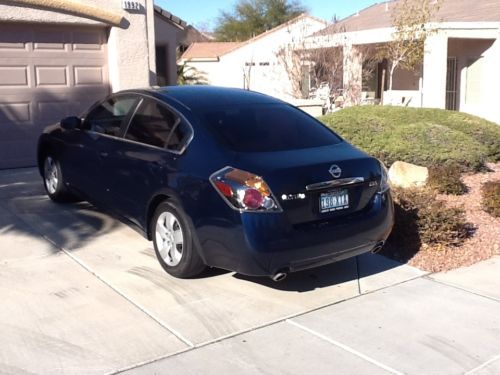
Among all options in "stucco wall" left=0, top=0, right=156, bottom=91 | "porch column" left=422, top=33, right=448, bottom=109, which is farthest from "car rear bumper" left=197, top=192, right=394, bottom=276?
"porch column" left=422, top=33, right=448, bottom=109

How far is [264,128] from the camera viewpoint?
219 inches

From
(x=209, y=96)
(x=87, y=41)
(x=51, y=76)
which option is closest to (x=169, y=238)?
(x=209, y=96)

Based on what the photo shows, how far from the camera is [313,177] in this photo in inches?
191

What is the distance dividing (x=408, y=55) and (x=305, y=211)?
46.7 feet

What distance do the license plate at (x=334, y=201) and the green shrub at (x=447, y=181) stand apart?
371 centimetres

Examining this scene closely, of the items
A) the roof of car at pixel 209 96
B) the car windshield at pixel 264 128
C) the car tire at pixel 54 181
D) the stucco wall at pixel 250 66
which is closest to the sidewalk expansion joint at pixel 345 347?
the car windshield at pixel 264 128

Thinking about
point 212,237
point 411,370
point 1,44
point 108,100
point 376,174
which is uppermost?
point 1,44

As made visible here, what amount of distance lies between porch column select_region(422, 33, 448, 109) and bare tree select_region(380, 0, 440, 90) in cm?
29

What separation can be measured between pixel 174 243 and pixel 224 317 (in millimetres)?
923

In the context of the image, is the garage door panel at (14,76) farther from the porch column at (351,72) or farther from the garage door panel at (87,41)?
the porch column at (351,72)

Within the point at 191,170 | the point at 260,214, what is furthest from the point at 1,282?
the point at 260,214

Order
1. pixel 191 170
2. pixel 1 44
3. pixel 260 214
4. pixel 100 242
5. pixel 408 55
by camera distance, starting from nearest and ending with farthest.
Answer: pixel 260 214 → pixel 191 170 → pixel 100 242 → pixel 1 44 → pixel 408 55

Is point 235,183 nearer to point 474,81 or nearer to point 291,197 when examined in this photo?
point 291,197

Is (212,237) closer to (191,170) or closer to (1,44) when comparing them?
(191,170)
